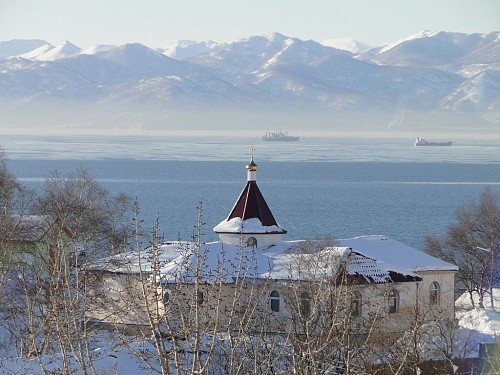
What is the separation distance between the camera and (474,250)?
32.8 m

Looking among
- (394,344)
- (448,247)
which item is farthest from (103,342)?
(448,247)

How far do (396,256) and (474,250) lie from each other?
353 inches

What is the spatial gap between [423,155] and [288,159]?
99.8 feet

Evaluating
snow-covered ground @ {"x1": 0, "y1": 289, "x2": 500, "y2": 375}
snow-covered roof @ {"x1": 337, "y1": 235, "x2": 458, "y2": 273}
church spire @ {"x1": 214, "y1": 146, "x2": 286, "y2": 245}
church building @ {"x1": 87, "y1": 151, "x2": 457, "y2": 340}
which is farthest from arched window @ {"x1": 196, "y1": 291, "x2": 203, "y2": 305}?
snow-covered roof @ {"x1": 337, "y1": 235, "x2": 458, "y2": 273}

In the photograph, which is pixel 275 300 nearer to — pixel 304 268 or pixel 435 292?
pixel 304 268

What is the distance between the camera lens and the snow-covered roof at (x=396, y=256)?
23703 mm

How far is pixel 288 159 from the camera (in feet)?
485

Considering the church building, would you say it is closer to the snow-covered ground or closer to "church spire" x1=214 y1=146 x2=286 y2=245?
"church spire" x1=214 y1=146 x2=286 y2=245

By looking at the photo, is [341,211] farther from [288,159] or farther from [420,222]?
[288,159]

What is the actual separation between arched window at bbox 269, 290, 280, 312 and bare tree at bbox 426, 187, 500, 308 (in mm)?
10013

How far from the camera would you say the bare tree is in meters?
31.9

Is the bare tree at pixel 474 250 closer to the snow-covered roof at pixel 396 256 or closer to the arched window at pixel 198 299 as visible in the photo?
the snow-covered roof at pixel 396 256

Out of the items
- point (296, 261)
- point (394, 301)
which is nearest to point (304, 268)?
point (296, 261)

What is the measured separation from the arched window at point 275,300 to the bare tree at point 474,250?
1001 cm
